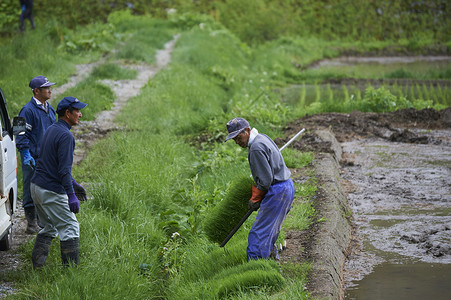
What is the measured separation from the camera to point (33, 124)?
7.18 meters

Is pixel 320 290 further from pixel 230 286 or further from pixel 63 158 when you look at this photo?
pixel 63 158

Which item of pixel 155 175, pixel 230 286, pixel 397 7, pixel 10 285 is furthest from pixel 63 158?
pixel 397 7

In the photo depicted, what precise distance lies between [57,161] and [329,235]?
11.3ft

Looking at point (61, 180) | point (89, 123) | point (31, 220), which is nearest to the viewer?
point (61, 180)

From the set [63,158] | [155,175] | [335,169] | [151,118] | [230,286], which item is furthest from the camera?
[151,118]

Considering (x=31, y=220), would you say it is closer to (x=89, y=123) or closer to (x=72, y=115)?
(x=72, y=115)

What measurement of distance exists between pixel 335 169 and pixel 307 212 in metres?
2.72

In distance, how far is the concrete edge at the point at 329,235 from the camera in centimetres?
563

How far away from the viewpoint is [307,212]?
7.75 metres

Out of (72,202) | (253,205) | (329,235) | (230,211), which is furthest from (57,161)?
(329,235)

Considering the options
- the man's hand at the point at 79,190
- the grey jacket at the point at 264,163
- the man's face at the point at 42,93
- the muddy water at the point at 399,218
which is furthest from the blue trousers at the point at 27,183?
the muddy water at the point at 399,218

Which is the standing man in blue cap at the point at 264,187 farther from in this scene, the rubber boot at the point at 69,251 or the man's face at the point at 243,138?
the rubber boot at the point at 69,251

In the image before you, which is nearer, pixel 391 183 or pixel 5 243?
pixel 5 243

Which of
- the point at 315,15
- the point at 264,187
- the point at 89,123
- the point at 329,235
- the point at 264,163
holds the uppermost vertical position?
the point at 264,163
